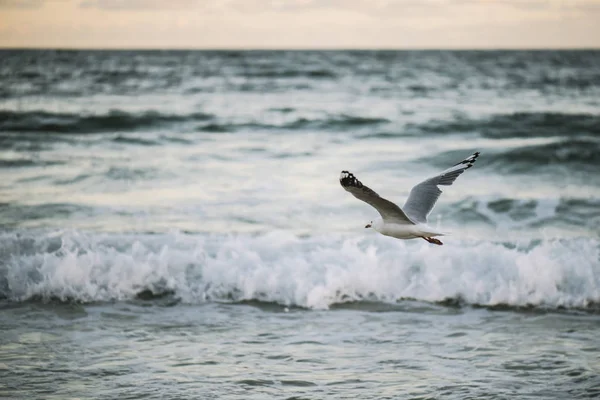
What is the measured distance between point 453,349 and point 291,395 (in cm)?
164

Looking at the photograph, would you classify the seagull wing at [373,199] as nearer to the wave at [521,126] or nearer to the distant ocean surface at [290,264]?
the distant ocean surface at [290,264]

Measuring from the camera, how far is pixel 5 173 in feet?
45.9

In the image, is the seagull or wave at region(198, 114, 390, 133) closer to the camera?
the seagull

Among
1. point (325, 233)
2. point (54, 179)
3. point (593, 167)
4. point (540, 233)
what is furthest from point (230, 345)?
point (593, 167)

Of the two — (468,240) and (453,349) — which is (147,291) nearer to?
(453,349)

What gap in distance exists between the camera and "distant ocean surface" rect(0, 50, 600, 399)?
604cm

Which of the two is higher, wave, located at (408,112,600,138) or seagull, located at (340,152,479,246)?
wave, located at (408,112,600,138)

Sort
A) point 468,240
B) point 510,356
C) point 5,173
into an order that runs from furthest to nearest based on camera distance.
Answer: point 5,173 < point 468,240 < point 510,356

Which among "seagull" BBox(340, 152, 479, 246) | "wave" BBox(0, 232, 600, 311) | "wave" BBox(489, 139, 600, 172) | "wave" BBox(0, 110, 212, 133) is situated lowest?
"wave" BBox(0, 232, 600, 311)

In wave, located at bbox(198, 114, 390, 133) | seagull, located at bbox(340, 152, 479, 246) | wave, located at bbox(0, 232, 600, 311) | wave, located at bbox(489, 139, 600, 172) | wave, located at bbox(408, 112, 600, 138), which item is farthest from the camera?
wave, located at bbox(198, 114, 390, 133)

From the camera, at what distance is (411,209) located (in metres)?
6.19

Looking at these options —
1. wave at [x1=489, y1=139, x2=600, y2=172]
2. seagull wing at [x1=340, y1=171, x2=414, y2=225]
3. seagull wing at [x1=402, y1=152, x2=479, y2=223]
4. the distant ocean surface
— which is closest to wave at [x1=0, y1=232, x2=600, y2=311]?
the distant ocean surface

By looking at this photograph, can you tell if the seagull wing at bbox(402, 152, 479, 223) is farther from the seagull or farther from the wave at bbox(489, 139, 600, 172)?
the wave at bbox(489, 139, 600, 172)

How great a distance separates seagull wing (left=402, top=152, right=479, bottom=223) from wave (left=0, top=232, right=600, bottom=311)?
2.10 meters
